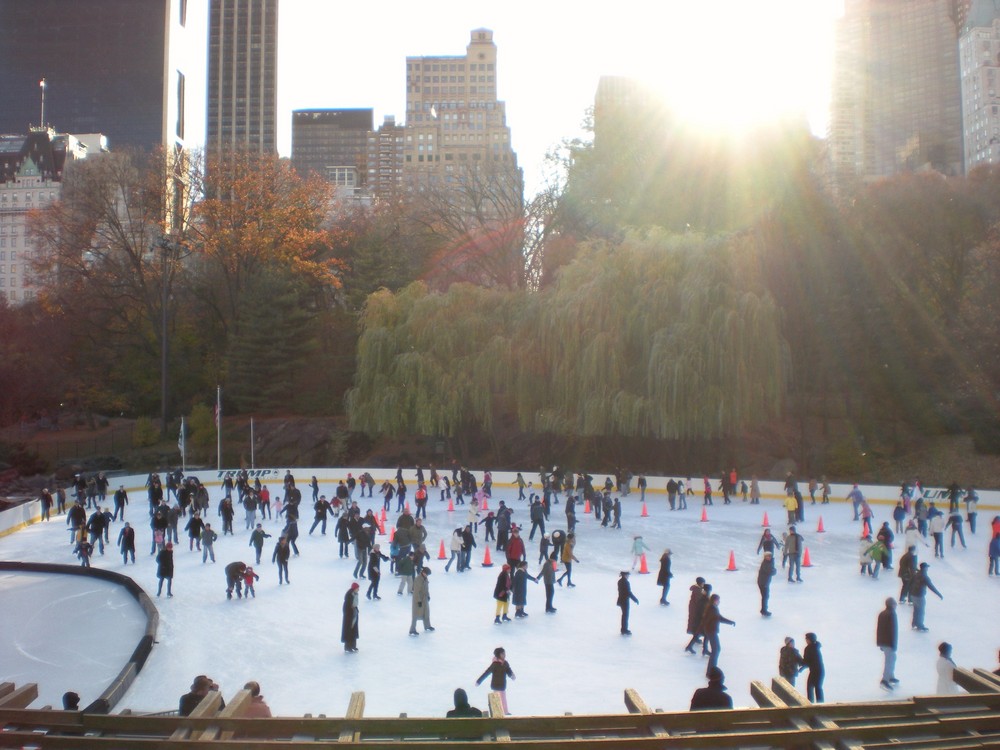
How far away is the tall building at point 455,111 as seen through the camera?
13500 cm

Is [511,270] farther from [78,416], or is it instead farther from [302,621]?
[302,621]

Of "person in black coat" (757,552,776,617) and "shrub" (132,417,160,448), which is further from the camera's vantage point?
"shrub" (132,417,160,448)

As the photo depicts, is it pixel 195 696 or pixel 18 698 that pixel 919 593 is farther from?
pixel 18 698

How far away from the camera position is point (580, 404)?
32.0 meters

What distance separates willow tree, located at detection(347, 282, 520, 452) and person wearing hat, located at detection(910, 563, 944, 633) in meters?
22.5

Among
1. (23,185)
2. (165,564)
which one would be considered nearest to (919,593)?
(165,564)

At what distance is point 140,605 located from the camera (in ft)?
50.4

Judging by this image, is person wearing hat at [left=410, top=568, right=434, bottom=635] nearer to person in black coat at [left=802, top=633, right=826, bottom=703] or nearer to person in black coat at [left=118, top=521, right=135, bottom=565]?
person in black coat at [left=802, top=633, right=826, bottom=703]

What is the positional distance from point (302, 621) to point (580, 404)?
1915cm

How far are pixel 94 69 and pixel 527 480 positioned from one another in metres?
131

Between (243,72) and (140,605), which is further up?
(243,72)

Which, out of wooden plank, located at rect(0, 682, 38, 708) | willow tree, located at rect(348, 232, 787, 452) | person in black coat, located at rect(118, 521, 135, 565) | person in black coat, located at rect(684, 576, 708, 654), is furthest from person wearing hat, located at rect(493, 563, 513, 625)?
willow tree, located at rect(348, 232, 787, 452)

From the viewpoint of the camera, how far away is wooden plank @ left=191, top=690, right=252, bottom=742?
4500mm

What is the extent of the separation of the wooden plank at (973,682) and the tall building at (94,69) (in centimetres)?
13819
